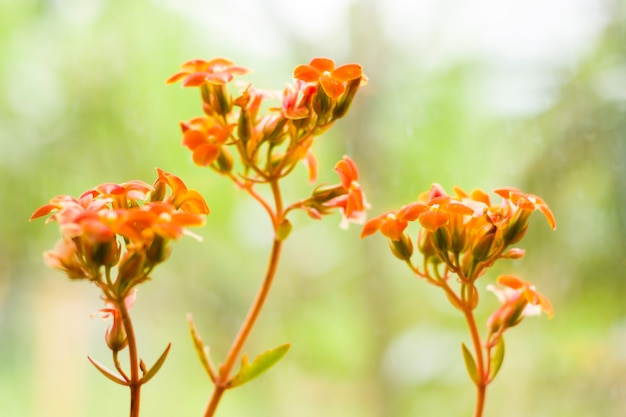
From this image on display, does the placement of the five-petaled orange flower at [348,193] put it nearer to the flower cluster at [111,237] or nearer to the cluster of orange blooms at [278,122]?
the cluster of orange blooms at [278,122]

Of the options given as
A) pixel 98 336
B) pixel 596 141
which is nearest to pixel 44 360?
pixel 98 336

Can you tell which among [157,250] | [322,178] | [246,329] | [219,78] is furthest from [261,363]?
[322,178]

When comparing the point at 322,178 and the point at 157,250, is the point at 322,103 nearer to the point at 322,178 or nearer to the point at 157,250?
the point at 157,250

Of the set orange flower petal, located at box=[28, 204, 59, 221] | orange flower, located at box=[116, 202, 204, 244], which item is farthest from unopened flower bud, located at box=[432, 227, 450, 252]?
orange flower petal, located at box=[28, 204, 59, 221]

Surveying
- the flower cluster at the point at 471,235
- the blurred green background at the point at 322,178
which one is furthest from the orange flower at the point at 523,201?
the blurred green background at the point at 322,178

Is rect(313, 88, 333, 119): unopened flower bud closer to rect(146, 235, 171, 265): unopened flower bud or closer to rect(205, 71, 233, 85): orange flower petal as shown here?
rect(205, 71, 233, 85): orange flower petal

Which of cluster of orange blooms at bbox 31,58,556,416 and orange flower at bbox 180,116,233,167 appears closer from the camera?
cluster of orange blooms at bbox 31,58,556,416

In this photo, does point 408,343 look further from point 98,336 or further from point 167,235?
point 167,235
